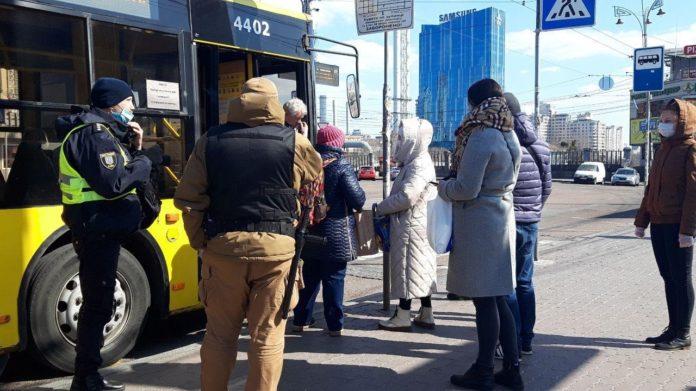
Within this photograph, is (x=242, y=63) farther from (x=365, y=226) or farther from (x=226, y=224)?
(x=226, y=224)

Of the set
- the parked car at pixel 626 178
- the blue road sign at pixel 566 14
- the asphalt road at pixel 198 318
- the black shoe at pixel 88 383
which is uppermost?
the blue road sign at pixel 566 14

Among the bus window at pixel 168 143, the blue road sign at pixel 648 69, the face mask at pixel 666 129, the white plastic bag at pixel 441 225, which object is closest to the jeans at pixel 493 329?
the white plastic bag at pixel 441 225

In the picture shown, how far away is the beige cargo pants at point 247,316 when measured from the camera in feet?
10.3

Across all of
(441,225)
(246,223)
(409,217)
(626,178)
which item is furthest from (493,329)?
(626,178)

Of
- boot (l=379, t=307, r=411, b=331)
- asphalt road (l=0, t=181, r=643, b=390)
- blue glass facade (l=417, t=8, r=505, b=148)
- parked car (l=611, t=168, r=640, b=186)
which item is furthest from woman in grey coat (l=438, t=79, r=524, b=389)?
blue glass facade (l=417, t=8, r=505, b=148)

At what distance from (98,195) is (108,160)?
0.82 feet

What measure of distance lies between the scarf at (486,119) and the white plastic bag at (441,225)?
1.31 feet

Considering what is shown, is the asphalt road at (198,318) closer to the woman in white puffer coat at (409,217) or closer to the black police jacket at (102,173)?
the black police jacket at (102,173)

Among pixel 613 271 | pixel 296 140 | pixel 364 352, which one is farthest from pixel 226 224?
pixel 613 271

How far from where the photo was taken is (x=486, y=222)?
3932 mm

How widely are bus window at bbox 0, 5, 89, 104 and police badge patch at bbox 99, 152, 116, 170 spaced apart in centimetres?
100

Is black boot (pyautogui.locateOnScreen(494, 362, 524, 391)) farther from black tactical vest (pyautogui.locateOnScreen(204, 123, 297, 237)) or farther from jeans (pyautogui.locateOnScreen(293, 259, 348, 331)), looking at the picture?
black tactical vest (pyautogui.locateOnScreen(204, 123, 297, 237))

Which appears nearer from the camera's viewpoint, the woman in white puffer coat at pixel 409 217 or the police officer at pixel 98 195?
the police officer at pixel 98 195

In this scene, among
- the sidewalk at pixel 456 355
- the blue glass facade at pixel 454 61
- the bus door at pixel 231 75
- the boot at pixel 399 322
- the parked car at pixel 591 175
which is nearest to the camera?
the sidewalk at pixel 456 355
